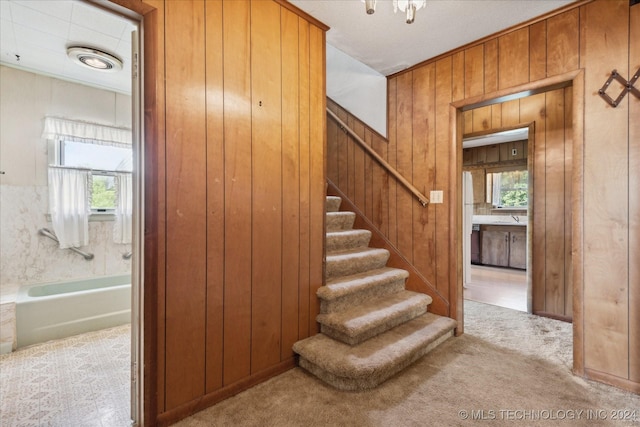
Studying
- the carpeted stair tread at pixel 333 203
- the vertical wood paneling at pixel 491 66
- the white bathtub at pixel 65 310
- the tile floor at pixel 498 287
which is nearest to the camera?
the vertical wood paneling at pixel 491 66

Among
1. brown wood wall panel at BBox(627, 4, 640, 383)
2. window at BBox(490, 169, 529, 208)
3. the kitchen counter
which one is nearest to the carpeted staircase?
brown wood wall panel at BBox(627, 4, 640, 383)

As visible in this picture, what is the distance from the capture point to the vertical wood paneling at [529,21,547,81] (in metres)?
2.08

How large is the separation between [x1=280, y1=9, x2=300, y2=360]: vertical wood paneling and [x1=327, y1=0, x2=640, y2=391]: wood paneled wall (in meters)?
1.31

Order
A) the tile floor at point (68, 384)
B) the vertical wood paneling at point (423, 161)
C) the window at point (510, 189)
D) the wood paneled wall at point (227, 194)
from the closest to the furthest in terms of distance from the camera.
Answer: the wood paneled wall at point (227, 194) < the tile floor at point (68, 384) < the vertical wood paneling at point (423, 161) < the window at point (510, 189)

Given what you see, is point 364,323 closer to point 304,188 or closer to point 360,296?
point 360,296

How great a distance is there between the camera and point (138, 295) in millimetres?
1444

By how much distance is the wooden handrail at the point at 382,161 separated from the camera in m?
2.71

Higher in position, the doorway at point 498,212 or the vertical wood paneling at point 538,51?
the vertical wood paneling at point 538,51

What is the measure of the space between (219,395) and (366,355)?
89cm

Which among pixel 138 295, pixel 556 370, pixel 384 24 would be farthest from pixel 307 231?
pixel 556 370

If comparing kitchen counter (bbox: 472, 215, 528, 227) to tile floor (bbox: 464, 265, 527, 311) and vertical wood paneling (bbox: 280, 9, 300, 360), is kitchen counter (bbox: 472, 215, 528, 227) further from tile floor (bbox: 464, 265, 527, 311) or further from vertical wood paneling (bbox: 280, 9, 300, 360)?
vertical wood paneling (bbox: 280, 9, 300, 360)

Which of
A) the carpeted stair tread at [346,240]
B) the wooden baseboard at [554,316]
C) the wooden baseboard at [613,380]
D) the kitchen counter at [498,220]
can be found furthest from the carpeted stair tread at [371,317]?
the kitchen counter at [498,220]

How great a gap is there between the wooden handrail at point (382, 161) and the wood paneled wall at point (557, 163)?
9 cm

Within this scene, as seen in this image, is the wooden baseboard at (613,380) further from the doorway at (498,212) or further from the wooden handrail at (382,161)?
the doorway at (498,212)
